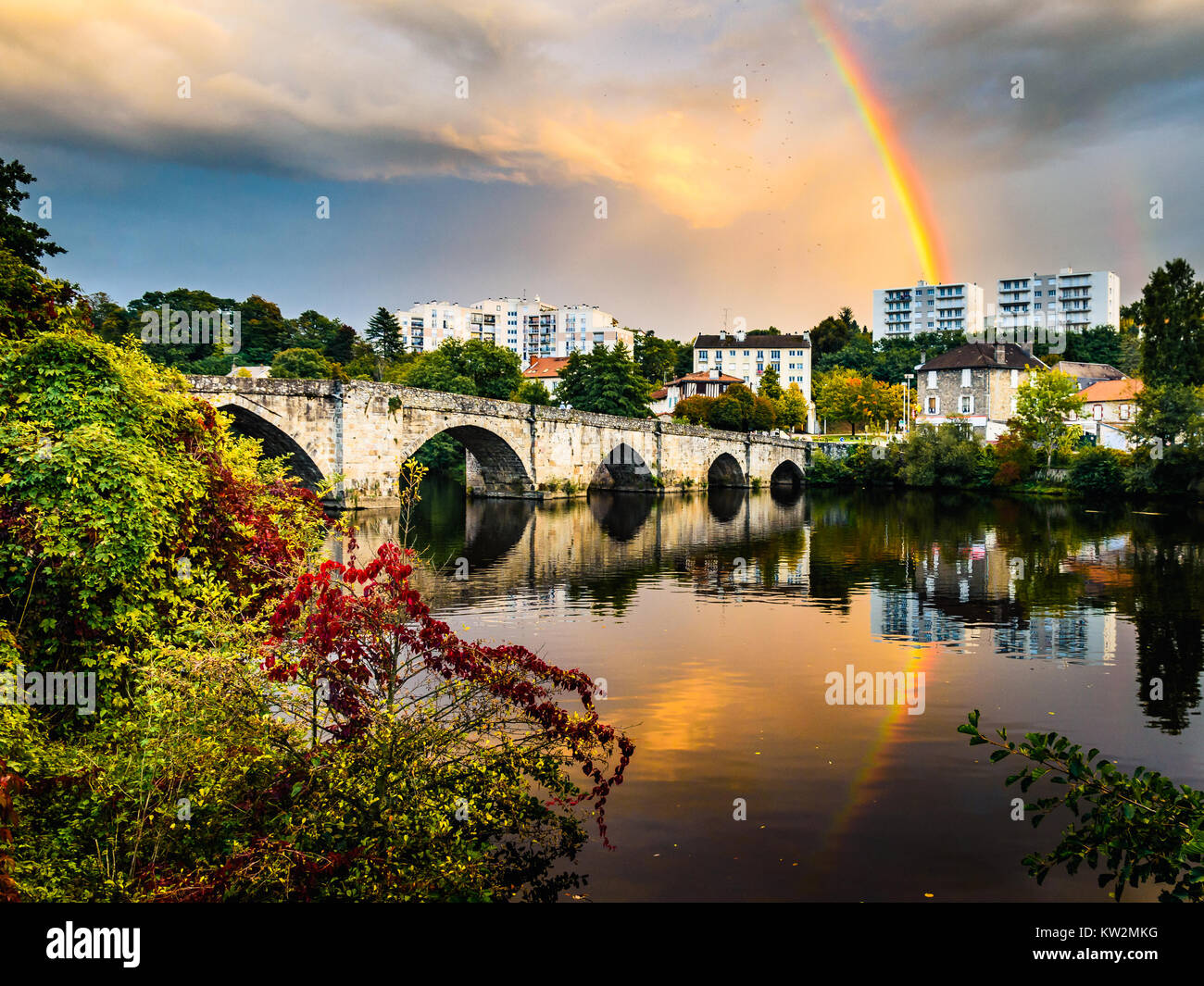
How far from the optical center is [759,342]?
12975 cm

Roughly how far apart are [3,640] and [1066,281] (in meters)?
182

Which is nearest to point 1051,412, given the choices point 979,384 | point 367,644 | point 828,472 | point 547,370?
point 828,472

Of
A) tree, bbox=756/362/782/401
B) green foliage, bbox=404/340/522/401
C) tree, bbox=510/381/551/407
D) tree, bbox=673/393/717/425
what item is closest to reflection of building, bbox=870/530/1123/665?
green foliage, bbox=404/340/522/401

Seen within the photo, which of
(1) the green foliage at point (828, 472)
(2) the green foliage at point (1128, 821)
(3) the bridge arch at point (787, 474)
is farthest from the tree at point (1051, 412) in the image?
(2) the green foliage at point (1128, 821)

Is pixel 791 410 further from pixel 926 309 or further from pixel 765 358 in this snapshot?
pixel 926 309

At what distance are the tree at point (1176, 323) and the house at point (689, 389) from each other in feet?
170

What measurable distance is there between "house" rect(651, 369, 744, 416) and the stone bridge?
29814 millimetres

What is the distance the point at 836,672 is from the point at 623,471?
5188 centimetres

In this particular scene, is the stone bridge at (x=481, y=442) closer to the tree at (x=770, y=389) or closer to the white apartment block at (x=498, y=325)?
the tree at (x=770, y=389)

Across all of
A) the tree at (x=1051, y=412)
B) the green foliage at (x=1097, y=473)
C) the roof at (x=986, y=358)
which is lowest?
the green foliage at (x=1097, y=473)

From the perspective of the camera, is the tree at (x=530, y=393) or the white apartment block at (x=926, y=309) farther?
the white apartment block at (x=926, y=309)

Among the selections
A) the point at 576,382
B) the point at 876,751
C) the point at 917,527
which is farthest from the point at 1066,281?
the point at 876,751

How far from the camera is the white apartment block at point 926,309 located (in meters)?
167

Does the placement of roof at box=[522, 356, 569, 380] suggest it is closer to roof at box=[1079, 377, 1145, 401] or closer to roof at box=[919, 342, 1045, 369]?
roof at box=[919, 342, 1045, 369]
